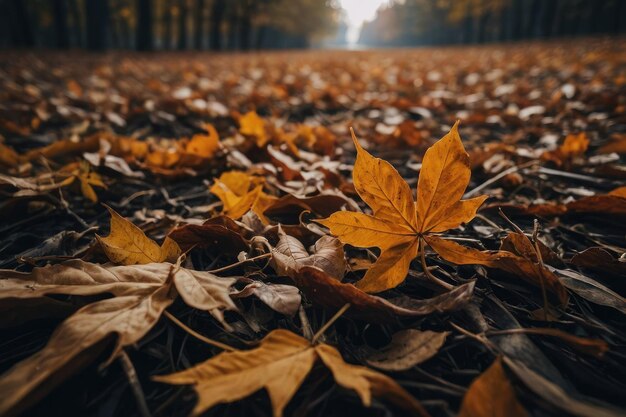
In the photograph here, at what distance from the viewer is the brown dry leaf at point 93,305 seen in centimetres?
44

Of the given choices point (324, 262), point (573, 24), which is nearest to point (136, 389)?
point (324, 262)

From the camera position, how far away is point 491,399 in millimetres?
403

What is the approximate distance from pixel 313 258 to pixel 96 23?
46.6 feet

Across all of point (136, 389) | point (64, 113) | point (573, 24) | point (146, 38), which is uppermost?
point (573, 24)

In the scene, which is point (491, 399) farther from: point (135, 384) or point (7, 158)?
point (7, 158)

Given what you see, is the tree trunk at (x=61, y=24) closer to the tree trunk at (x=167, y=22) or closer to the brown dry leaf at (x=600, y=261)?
the tree trunk at (x=167, y=22)

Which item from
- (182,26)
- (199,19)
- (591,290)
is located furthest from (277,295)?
(182,26)

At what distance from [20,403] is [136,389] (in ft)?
0.40

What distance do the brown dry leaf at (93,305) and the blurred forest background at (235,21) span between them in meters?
13.7

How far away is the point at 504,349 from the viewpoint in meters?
0.53

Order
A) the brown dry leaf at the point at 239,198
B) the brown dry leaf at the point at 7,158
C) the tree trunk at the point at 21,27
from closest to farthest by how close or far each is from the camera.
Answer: the brown dry leaf at the point at 239,198
the brown dry leaf at the point at 7,158
the tree trunk at the point at 21,27

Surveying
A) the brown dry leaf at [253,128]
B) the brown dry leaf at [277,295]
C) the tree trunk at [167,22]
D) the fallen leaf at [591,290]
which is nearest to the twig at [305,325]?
the brown dry leaf at [277,295]

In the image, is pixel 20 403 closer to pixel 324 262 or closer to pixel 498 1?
pixel 324 262

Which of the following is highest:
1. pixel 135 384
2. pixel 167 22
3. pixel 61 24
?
pixel 167 22
